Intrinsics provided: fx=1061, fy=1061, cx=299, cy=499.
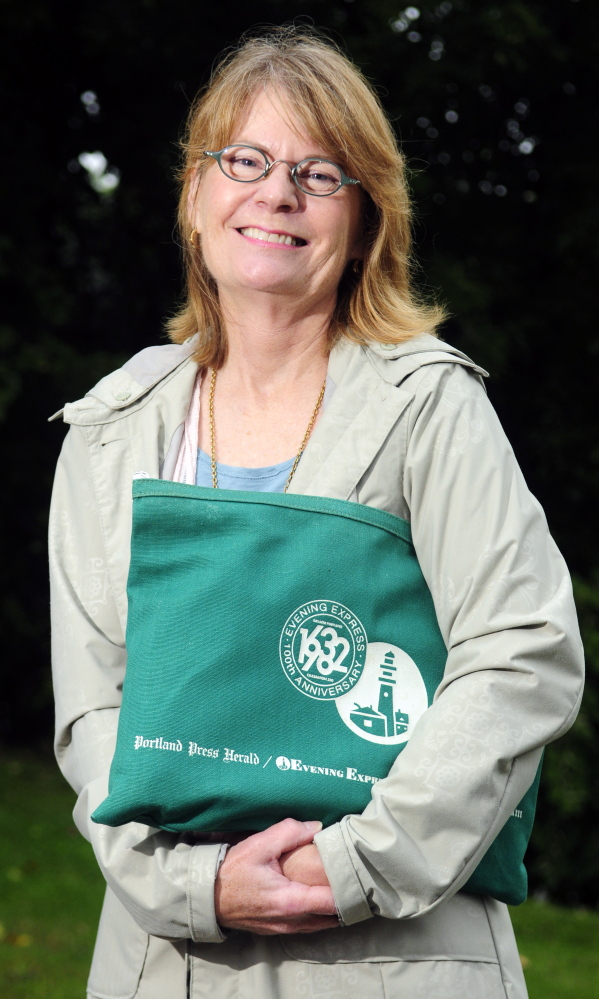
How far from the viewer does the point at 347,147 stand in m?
1.80

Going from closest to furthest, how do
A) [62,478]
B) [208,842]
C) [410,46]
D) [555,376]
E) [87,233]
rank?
[208,842], [62,478], [410,46], [555,376], [87,233]

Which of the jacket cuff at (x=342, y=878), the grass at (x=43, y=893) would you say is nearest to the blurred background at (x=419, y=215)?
the grass at (x=43, y=893)

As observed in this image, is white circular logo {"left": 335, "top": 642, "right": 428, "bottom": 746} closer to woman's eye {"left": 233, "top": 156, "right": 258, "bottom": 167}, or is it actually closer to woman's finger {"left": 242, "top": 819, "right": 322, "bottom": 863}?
woman's finger {"left": 242, "top": 819, "right": 322, "bottom": 863}

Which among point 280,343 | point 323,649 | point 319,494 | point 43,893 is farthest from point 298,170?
point 43,893

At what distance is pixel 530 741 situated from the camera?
1.48 meters

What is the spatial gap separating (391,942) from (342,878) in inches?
6.9

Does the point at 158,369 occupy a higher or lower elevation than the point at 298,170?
lower

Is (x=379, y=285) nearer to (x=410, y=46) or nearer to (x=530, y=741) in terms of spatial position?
(x=530, y=741)

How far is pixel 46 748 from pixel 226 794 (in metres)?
6.22

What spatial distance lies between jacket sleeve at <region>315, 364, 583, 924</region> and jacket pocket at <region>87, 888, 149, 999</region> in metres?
0.39

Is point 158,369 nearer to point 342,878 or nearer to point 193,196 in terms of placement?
point 193,196

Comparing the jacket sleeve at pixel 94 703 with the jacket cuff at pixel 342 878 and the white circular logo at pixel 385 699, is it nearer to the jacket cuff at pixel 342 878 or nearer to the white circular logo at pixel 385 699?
the jacket cuff at pixel 342 878

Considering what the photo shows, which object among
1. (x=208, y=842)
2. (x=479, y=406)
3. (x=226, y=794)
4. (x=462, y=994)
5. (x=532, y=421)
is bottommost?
(x=532, y=421)

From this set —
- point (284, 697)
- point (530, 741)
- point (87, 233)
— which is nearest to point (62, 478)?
point (284, 697)
